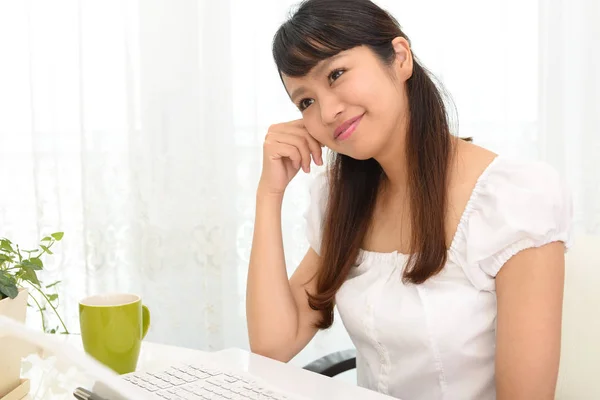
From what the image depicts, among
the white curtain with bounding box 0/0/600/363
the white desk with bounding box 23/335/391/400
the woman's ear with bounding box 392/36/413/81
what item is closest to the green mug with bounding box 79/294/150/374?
the white desk with bounding box 23/335/391/400

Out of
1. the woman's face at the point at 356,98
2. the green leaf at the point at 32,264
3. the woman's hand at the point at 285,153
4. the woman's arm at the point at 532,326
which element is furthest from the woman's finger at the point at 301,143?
the green leaf at the point at 32,264

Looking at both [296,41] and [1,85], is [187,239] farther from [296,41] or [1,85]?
[296,41]

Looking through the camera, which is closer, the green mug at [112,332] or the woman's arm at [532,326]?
the green mug at [112,332]

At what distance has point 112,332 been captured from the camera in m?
0.90

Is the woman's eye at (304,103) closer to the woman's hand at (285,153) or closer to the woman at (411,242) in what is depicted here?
the woman at (411,242)

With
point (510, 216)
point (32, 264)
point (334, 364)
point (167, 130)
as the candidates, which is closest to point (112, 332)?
point (32, 264)

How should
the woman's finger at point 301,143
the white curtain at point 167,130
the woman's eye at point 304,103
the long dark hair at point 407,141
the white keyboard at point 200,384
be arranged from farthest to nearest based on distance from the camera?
the white curtain at point 167,130 < the woman's finger at point 301,143 < the woman's eye at point 304,103 < the long dark hair at point 407,141 < the white keyboard at point 200,384

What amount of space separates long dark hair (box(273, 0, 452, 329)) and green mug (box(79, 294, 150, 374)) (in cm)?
45

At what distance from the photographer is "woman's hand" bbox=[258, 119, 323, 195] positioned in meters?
1.33

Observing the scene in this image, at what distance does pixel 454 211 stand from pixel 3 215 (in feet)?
5.08

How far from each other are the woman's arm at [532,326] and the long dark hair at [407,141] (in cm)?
14

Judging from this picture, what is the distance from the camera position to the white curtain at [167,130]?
5.98ft

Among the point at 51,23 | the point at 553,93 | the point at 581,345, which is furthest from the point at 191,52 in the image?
the point at 581,345

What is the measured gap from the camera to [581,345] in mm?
1126
